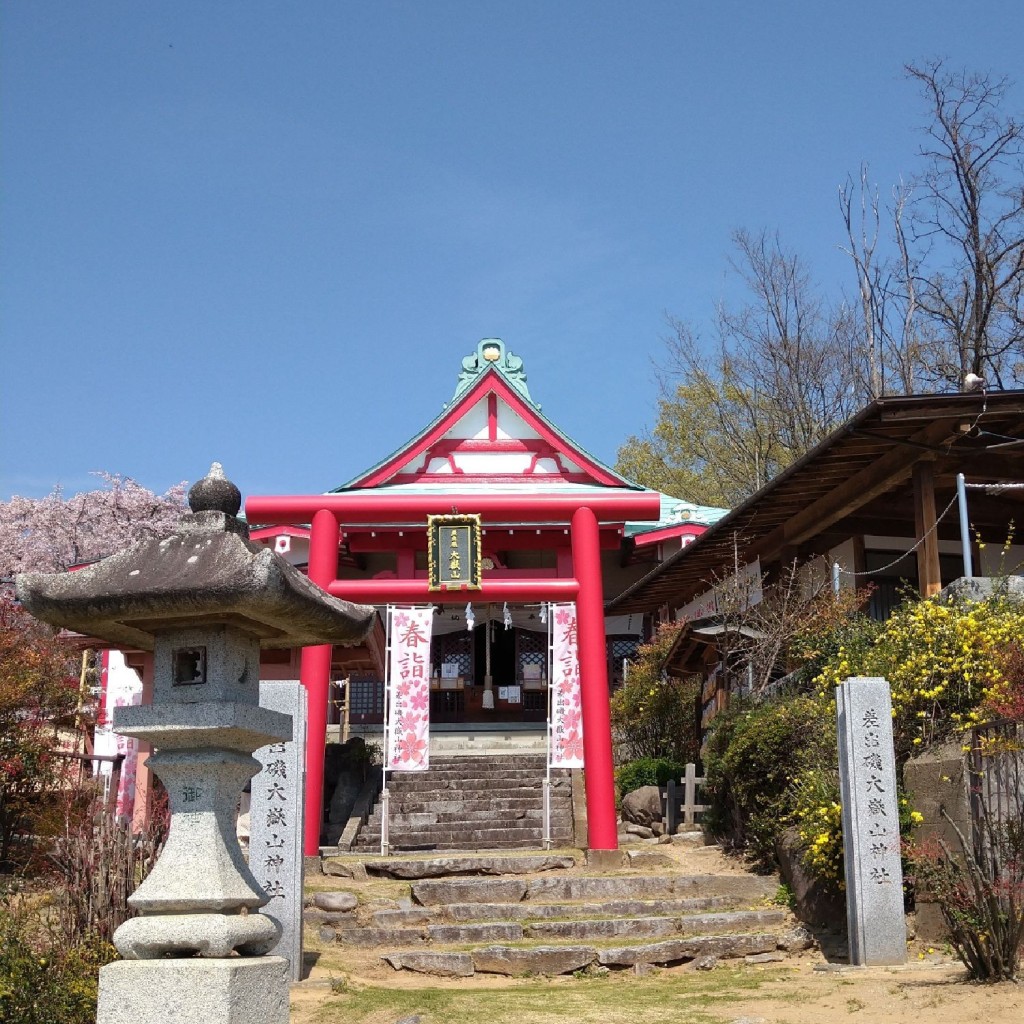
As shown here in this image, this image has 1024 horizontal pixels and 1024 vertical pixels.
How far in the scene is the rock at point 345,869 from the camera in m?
14.7

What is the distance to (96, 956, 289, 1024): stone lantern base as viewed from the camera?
622cm

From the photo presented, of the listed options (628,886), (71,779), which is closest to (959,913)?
(628,886)

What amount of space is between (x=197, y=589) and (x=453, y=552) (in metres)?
10.4

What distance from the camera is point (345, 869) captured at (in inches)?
587

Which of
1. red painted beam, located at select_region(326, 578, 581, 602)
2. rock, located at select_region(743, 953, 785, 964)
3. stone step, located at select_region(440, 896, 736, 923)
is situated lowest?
rock, located at select_region(743, 953, 785, 964)

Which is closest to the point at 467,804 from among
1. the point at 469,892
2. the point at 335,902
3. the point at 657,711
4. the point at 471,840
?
the point at 471,840

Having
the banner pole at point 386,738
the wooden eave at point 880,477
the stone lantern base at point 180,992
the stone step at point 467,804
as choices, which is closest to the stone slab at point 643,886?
the banner pole at point 386,738

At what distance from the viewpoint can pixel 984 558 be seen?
17.2 m

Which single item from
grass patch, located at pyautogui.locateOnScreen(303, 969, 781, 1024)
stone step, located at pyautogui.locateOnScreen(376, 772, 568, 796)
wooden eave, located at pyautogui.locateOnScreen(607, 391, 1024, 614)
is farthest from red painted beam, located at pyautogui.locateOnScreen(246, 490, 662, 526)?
grass patch, located at pyautogui.locateOnScreen(303, 969, 781, 1024)

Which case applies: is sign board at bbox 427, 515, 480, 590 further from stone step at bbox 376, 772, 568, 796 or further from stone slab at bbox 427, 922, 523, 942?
stone slab at bbox 427, 922, 523, 942

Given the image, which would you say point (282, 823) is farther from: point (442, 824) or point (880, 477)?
point (880, 477)

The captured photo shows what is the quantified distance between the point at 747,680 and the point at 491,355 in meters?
10.7

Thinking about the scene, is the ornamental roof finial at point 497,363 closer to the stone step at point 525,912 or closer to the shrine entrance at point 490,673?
the shrine entrance at point 490,673

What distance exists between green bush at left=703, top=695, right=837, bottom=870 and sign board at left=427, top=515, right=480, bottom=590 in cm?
425
